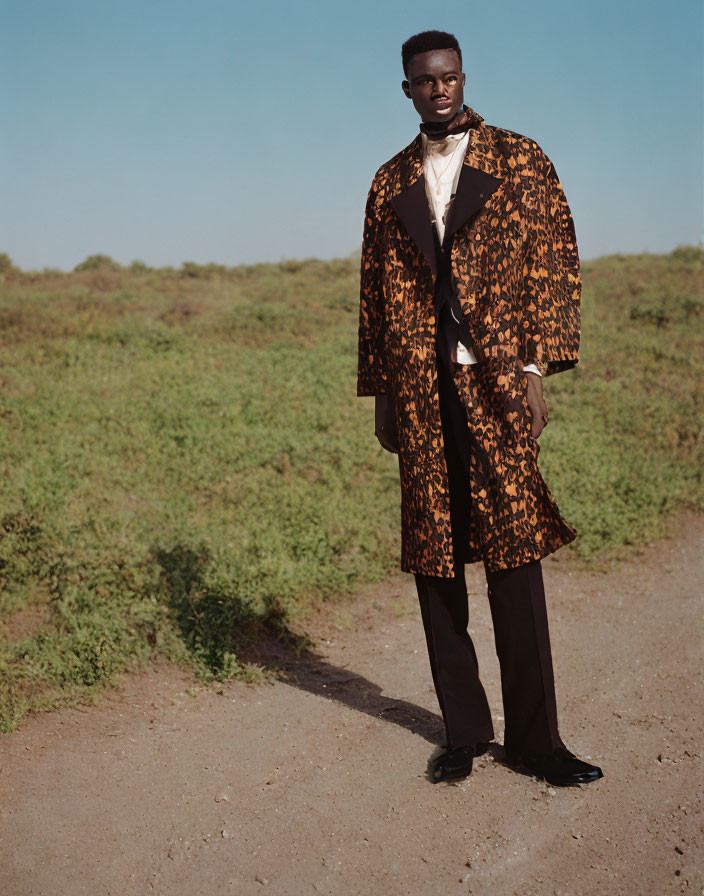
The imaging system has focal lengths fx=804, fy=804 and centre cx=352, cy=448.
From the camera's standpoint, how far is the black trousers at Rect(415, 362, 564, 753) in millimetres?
2740

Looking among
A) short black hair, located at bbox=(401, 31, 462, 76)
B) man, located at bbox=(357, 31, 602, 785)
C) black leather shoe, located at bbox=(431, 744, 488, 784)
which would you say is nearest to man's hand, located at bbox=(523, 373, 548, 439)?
man, located at bbox=(357, 31, 602, 785)

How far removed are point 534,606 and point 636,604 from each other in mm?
2110

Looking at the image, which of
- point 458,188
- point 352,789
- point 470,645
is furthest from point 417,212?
point 352,789

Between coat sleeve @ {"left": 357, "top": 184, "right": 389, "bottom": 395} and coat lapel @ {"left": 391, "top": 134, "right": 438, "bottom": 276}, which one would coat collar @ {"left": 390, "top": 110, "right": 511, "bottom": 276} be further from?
coat sleeve @ {"left": 357, "top": 184, "right": 389, "bottom": 395}

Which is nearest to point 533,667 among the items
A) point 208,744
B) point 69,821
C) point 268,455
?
point 208,744

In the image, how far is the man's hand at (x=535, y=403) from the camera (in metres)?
2.66

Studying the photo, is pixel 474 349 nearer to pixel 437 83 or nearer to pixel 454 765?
pixel 437 83

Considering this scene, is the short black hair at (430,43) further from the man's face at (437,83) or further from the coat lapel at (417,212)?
the coat lapel at (417,212)

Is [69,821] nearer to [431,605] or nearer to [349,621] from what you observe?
[431,605]

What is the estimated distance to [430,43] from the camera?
2.54 m

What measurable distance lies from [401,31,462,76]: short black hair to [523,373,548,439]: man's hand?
3.47 feet

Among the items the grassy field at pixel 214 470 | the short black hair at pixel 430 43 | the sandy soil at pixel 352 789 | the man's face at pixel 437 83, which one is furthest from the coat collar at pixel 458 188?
the grassy field at pixel 214 470

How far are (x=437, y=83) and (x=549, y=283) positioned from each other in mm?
726

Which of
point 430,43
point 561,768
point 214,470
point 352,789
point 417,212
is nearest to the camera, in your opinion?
point 430,43
